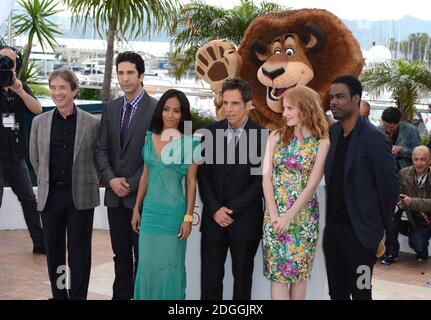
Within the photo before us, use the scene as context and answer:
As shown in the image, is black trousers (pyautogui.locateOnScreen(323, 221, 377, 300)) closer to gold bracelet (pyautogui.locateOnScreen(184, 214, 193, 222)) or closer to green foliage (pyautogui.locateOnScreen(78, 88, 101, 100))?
gold bracelet (pyautogui.locateOnScreen(184, 214, 193, 222))

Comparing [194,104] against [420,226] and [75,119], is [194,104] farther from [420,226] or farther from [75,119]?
[75,119]

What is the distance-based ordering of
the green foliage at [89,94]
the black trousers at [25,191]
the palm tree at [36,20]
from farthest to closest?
the green foliage at [89,94] → the palm tree at [36,20] → the black trousers at [25,191]

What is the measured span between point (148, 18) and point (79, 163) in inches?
201

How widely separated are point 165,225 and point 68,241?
29.0 inches

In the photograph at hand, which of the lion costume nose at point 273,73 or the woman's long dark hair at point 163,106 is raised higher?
the lion costume nose at point 273,73

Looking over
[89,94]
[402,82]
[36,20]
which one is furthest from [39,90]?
[402,82]

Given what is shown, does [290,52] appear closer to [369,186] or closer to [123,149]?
[123,149]

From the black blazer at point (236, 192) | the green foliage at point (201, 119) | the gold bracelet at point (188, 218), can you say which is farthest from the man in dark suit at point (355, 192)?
the green foliage at point (201, 119)

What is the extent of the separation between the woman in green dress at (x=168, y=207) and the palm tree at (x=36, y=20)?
762 centimetres

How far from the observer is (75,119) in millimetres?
4250

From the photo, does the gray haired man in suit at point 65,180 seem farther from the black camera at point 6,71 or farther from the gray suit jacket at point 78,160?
the black camera at point 6,71

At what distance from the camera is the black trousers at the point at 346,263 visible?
3.61m

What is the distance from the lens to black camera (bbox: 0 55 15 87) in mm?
4562

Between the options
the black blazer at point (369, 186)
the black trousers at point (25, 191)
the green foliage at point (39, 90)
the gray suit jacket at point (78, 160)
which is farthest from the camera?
the green foliage at point (39, 90)
